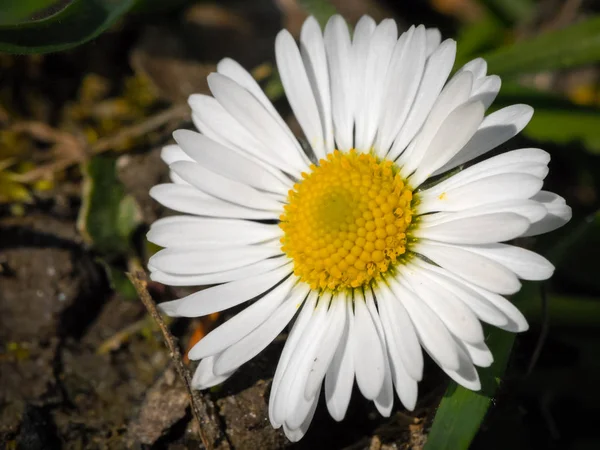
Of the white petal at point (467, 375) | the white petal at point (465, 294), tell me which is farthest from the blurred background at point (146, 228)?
the white petal at point (465, 294)

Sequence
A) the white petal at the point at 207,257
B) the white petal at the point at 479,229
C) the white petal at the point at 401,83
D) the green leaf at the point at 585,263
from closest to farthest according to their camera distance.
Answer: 1. the white petal at the point at 479,229
2. the white petal at the point at 401,83
3. the white petal at the point at 207,257
4. the green leaf at the point at 585,263

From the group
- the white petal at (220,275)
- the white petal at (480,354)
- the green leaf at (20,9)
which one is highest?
the white petal at (480,354)

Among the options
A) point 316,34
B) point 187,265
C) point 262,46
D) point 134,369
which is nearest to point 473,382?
point 187,265

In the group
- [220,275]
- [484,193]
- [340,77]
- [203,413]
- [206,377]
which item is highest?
[484,193]

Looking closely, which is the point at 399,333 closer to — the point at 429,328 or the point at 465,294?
the point at 429,328

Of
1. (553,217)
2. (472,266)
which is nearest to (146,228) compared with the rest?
(472,266)

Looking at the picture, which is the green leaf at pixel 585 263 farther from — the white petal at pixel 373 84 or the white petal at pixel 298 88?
the white petal at pixel 298 88

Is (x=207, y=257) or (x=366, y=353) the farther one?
(x=207, y=257)
